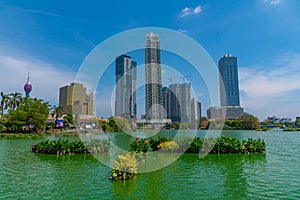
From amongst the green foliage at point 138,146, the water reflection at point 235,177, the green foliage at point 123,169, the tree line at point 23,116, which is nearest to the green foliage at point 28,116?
the tree line at point 23,116

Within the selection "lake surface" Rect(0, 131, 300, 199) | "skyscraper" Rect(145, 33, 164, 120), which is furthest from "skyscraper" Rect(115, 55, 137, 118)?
"lake surface" Rect(0, 131, 300, 199)

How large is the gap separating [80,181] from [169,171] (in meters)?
4.41

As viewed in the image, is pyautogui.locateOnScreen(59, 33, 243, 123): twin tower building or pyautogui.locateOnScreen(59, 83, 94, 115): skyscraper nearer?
pyautogui.locateOnScreen(59, 83, 94, 115): skyscraper

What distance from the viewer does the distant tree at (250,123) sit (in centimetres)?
8806

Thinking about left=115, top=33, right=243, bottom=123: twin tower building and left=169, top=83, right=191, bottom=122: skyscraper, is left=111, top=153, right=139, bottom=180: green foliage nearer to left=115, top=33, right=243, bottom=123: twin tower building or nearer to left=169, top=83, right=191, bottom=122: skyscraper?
left=115, top=33, right=243, bottom=123: twin tower building

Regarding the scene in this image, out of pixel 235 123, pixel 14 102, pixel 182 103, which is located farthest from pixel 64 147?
pixel 235 123

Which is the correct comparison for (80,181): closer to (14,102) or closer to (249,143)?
(249,143)

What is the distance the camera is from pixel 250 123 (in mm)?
88438

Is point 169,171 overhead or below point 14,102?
below

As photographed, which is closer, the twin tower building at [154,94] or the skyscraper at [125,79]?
the twin tower building at [154,94]

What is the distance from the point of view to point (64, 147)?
16844 millimetres

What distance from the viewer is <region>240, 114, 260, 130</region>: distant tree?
88062 mm

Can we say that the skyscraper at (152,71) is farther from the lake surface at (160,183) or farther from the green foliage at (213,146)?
the lake surface at (160,183)

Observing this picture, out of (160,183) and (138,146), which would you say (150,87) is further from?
(160,183)
